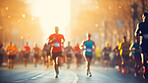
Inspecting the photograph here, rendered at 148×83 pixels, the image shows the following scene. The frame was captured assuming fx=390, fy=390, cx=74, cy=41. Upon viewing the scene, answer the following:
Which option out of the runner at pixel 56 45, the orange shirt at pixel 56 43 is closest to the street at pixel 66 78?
the runner at pixel 56 45

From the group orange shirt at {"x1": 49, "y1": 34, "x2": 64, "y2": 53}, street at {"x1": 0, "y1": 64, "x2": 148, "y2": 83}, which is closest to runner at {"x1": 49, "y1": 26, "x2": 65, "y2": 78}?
orange shirt at {"x1": 49, "y1": 34, "x2": 64, "y2": 53}

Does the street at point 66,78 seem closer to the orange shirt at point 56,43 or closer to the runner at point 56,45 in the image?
the runner at point 56,45

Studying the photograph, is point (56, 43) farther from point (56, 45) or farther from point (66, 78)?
point (66, 78)

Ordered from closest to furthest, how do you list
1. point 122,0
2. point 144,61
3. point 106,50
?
point 144,61 < point 106,50 < point 122,0

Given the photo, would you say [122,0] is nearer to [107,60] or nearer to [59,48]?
[107,60]

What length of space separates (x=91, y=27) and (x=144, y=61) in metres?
53.7

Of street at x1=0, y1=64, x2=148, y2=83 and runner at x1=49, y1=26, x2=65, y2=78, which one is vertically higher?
runner at x1=49, y1=26, x2=65, y2=78

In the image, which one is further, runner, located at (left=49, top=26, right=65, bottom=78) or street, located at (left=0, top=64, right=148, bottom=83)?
runner, located at (left=49, top=26, right=65, bottom=78)

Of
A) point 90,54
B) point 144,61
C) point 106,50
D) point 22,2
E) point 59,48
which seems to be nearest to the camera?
point 144,61

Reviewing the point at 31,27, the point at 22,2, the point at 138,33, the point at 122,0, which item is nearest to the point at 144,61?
the point at 138,33

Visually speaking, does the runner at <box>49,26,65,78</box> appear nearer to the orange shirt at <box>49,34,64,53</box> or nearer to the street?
the orange shirt at <box>49,34,64,53</box>

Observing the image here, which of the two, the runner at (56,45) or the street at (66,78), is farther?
the runner at (56,45)

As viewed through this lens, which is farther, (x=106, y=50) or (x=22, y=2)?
(x=22, y=2)

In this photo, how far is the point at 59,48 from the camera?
1582 centimetres
